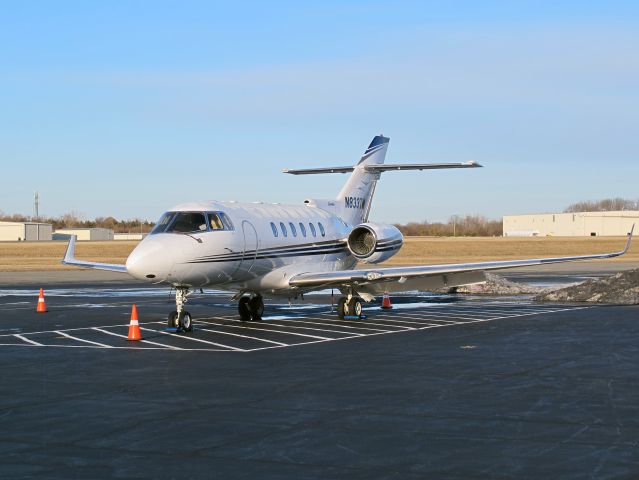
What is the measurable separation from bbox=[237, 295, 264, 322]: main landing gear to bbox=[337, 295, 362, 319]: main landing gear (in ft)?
6.73

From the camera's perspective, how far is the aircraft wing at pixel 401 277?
22.5 meters

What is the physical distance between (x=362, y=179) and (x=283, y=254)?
6825mm

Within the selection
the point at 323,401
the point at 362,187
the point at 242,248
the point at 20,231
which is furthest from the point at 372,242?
the point at 20,231

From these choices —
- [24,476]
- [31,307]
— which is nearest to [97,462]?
[24,476]

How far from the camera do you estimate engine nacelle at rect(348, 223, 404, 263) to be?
2597 cm

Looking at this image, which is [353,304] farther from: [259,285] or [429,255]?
[429,255]

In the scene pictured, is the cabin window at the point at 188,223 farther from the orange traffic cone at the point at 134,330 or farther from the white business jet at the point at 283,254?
the orange traffic cone at the point at 134,330

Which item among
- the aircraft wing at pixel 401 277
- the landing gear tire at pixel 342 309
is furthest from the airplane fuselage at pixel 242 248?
the landing gear tire at pixel 342 309

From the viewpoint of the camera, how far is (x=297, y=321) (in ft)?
76.0

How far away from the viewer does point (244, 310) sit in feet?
76.4

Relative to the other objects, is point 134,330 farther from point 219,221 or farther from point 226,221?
point 226,221

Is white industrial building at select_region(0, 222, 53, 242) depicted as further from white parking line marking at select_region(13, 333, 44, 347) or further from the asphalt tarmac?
white parking line marking at select_region(13, 333, 44, 347)

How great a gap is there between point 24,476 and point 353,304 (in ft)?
53.5

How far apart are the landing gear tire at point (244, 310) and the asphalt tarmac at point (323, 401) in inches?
51.4
